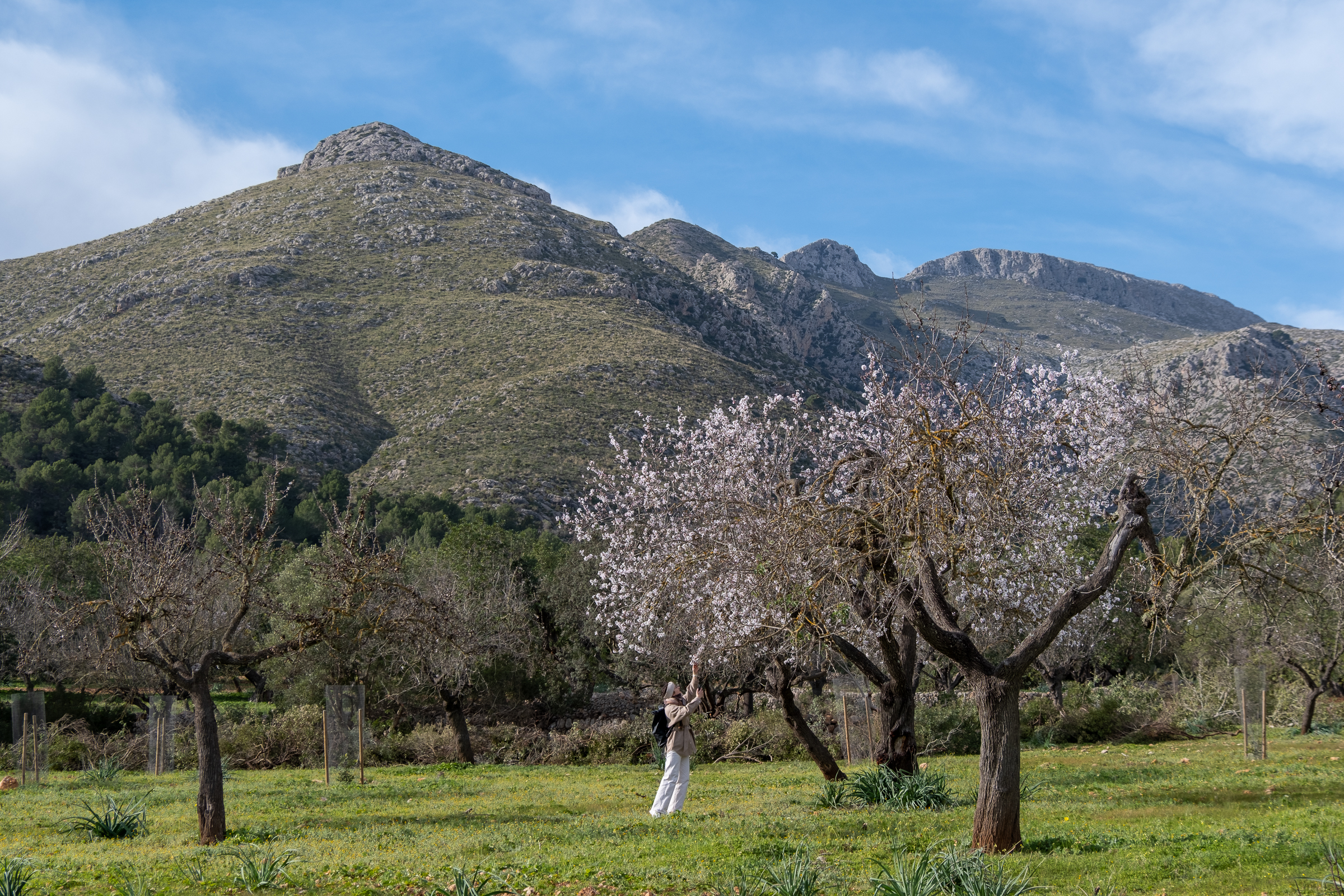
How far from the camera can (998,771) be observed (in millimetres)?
8781

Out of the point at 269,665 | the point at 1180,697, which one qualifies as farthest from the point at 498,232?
the point at 1180,697

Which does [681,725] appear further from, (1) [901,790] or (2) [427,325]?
(2) [427,325]

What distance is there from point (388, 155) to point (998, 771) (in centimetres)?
13497

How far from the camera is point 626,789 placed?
17.5m

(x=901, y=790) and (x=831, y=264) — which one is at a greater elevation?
(x=831, y=264)

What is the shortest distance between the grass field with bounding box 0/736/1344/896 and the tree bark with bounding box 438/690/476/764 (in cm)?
475

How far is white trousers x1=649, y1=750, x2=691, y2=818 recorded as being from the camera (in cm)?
1281

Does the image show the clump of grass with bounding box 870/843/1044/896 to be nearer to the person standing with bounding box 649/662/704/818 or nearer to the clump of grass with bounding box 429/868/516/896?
the clump of grass with bounding box 429/868/516/896

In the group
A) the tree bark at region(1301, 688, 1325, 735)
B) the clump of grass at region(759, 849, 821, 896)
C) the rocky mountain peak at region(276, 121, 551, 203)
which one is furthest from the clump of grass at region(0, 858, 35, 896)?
the rocky mountain peak at region(276, 121, 551, 203)

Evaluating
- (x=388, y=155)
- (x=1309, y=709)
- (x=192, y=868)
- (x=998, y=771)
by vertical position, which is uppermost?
(x=388, y=155)

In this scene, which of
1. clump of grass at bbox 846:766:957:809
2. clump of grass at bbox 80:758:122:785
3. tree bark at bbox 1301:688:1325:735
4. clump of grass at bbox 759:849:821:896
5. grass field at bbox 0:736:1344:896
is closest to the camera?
clump of grass at bbox 759:849:821:896

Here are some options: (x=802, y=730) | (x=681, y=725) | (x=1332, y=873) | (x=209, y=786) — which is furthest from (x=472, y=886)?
(x=802, y=730)

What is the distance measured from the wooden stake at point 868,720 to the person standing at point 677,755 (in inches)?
258

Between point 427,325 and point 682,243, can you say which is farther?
point 682,243
